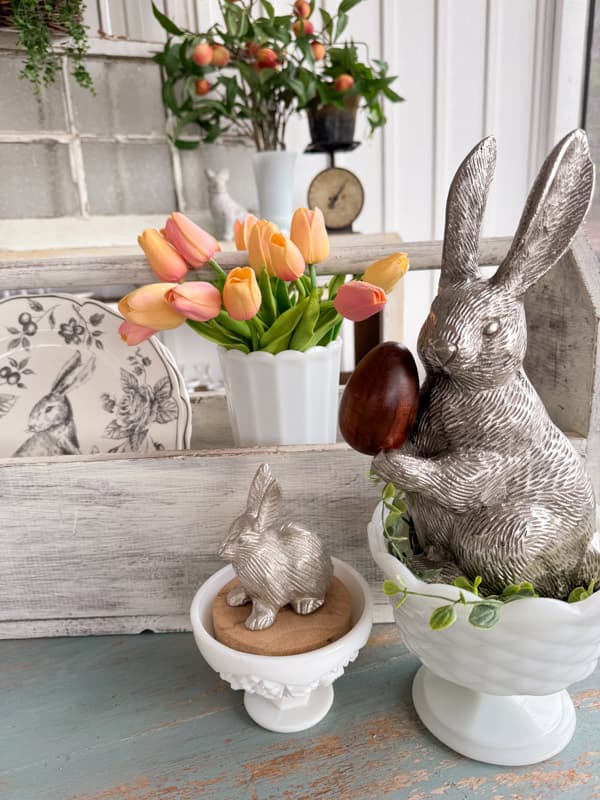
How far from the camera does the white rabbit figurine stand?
3.76 feet

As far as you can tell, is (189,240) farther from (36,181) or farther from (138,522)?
(36,181)

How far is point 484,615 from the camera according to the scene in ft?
0.96

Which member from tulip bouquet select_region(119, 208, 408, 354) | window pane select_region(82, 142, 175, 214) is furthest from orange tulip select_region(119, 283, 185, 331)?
window pane select_region(82, 142, 175, 214)

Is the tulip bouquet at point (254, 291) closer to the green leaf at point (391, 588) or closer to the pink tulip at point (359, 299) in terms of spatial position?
the pink tulip at point (359, 299)

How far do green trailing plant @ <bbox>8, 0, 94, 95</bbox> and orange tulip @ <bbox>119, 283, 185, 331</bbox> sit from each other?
787 millimetres

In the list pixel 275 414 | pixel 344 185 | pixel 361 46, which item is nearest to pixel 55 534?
pixel 275 414

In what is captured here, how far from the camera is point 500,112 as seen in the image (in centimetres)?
127

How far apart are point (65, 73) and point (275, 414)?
947 mm

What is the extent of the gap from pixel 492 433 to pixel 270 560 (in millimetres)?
153

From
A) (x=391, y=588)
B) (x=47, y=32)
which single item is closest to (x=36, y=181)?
(x=47, y=32)

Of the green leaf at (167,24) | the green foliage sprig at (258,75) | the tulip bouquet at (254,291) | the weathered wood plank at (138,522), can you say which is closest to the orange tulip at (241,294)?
the tulip bouquet at (254,291)

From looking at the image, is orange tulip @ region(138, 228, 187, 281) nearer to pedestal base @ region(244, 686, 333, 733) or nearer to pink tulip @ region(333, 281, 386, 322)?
pink tulip @ region(333, 281, 386, 322)

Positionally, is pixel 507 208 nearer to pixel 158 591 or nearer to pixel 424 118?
pixel 424 118

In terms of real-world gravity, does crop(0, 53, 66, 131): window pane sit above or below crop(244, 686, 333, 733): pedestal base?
above
